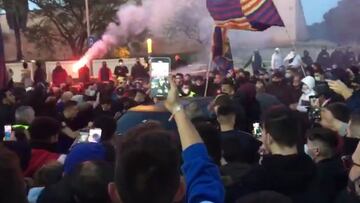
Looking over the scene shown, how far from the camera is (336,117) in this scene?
21.1ft

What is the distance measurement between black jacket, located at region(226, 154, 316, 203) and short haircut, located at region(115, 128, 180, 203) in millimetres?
1689

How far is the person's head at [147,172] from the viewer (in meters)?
2.49

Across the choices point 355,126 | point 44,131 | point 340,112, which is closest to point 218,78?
point 340,112

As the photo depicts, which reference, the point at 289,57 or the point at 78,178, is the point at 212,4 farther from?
the point at 289,57

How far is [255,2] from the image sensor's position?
39.9 ft

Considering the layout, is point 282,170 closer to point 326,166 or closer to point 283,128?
point 283,128

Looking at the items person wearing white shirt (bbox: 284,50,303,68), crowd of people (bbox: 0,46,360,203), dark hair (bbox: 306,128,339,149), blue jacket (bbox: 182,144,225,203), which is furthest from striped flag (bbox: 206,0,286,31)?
person wearing white shirt (bbox: 284,50,303,68)

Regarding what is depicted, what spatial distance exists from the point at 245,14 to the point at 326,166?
779 cm

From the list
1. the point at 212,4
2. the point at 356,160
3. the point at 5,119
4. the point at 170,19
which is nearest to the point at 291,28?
the point at 170,19

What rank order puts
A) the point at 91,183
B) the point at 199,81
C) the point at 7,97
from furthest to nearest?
the point at 199,81 < the point at 7,97 < the point at 91,183

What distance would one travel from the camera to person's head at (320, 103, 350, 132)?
641 centimetres

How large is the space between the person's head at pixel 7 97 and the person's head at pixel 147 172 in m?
8.98

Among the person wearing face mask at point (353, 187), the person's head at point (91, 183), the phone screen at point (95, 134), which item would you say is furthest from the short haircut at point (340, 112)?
the person's head at point (91, 183)

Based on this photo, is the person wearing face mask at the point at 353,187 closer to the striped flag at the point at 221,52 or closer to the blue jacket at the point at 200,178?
the blue jacket at the point at 200,178
